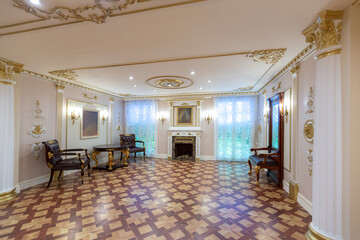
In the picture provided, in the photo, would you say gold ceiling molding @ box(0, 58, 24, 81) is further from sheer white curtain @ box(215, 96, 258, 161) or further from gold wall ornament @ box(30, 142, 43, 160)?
sheer white curtain @ box(215, 96, 258, 161)

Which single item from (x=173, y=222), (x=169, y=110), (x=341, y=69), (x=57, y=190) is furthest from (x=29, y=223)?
(x=169, y=110)

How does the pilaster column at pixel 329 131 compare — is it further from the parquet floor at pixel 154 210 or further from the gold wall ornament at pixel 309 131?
the gold wall ornament at pixel 309 131

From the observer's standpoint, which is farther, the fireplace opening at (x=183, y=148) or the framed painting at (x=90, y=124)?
the fireplace opening at (x=183, y=148)

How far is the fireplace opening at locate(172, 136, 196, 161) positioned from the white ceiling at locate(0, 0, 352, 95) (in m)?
3.58

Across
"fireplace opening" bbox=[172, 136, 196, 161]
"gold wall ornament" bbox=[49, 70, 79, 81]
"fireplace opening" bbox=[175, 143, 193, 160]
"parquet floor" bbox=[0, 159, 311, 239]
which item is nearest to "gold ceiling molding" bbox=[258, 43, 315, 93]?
"parquet floor" bbox=[0, 159, 311, 239]

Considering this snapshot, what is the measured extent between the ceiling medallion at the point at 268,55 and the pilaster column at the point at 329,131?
2.97 feet

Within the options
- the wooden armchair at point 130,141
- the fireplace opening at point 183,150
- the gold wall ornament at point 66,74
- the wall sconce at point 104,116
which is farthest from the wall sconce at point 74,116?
the fireplace opening at point 183,150

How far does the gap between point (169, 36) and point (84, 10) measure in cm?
106

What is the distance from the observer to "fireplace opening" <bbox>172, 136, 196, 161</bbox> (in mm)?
6842

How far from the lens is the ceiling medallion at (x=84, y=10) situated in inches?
68.2

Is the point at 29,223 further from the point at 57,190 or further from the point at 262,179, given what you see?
the point at 262,179

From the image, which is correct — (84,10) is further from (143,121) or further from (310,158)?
(143,121)

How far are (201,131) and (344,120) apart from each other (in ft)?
17.0

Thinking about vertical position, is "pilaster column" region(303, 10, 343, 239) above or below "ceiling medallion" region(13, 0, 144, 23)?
below
